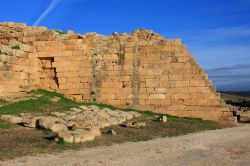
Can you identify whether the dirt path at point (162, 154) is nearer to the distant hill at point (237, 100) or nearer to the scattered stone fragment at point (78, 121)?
the scattered stone fragment at point (78, 121)

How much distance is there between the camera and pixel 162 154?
8.91m

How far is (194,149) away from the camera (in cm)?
968

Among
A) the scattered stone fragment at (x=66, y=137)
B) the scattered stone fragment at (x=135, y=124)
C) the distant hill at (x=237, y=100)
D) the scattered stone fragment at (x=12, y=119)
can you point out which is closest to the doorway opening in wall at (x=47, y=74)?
the scattered stone fragment at (x=12, y=119)

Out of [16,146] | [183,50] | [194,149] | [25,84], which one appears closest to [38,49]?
[25,84]

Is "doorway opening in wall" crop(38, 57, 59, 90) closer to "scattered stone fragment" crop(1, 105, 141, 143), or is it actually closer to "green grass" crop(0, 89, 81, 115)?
"green grass" crop(0, 89, 81, 115)

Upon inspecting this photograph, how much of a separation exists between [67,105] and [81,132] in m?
5.74

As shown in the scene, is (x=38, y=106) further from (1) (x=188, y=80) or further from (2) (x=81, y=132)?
(1) (x=188, y=80)

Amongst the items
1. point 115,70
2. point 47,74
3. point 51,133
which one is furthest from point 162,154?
point 47,74

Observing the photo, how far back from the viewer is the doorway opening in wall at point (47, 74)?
18156 mm

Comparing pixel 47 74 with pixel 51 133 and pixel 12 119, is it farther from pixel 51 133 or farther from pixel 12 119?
pixel 51 133

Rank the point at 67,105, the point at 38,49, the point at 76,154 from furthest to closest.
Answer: the point at 38,49 < the point at 67,105 < the point at 76,154

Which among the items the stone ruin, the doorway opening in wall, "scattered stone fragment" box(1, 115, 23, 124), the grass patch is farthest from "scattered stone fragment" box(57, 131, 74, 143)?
the doorway opening in wall

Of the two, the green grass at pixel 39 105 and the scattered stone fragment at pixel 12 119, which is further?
the green grass at pixel 39 105

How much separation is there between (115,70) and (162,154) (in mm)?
9029
